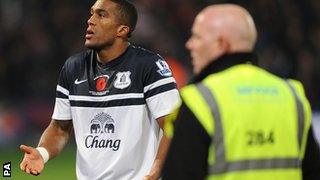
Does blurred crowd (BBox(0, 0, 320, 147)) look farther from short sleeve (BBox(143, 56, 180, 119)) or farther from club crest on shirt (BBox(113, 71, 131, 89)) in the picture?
short sleeve (BBox(143, 56, 180, 119))

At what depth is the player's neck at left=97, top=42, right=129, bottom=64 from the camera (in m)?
6.32

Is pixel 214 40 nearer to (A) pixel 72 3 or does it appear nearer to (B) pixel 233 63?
(B) pixel 233 63

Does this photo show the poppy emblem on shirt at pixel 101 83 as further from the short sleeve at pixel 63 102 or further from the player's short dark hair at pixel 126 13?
the player's short dark hair at pixel 126 13

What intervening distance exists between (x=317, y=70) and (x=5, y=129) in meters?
4.69

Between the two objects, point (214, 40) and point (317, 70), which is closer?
point (214, 40)

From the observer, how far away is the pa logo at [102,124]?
243 inches

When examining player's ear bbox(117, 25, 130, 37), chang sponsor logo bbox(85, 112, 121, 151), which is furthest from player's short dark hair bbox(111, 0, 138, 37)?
chang sponsor logo bbox(85, 112, 121, 151)

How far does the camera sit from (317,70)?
47.0ft

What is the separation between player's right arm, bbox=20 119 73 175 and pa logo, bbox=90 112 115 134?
11.8 inches

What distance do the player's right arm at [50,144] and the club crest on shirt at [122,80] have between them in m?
0.49

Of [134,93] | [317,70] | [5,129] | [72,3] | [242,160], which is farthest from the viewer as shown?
[72,3]

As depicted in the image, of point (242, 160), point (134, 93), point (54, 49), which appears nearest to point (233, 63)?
point (242, 160)

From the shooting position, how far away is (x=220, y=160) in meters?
4.10

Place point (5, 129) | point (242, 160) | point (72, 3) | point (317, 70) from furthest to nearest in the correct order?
point (72, 3) < point (317, 70) < point (5, 129) < point (242, 160)
